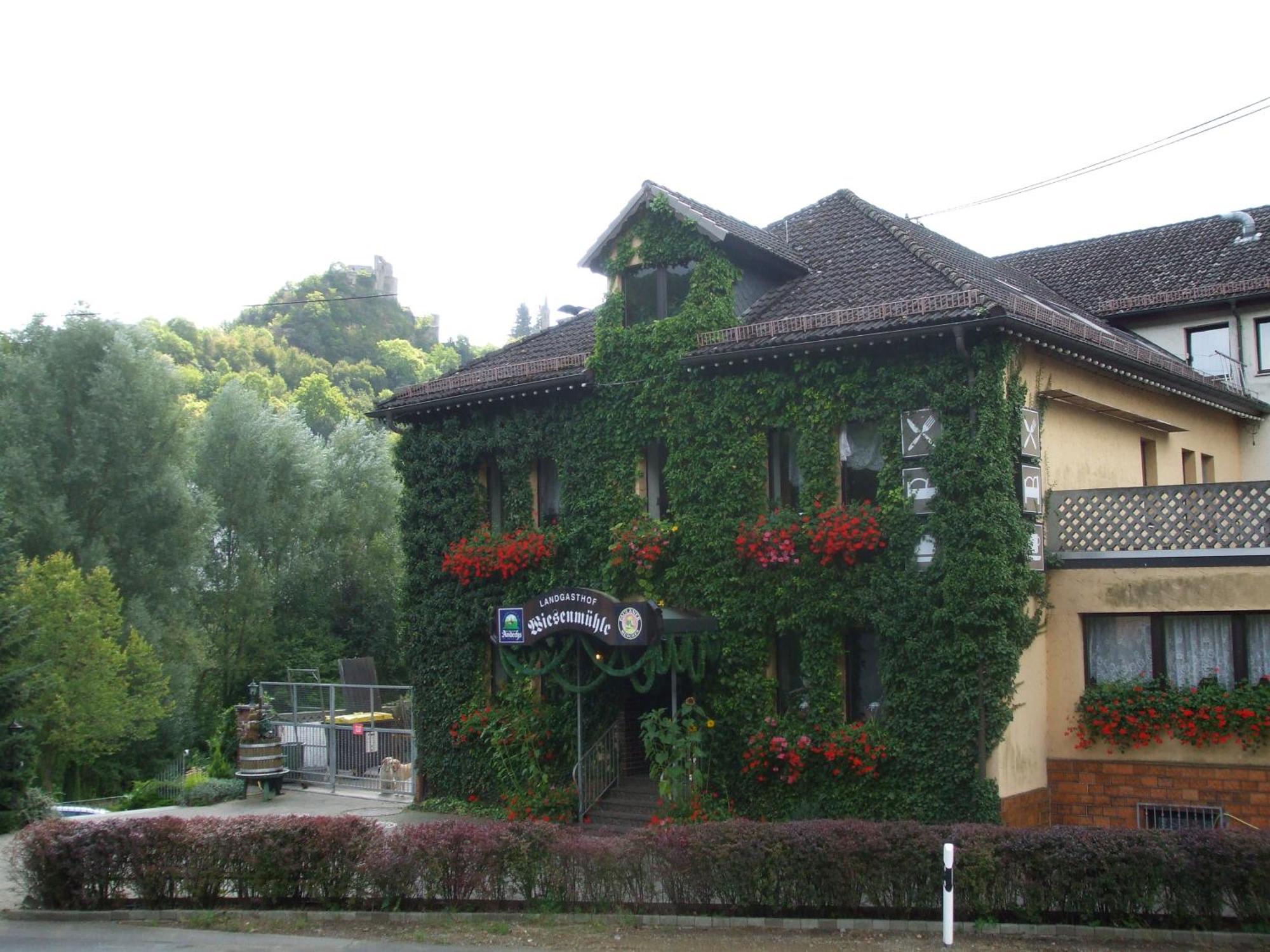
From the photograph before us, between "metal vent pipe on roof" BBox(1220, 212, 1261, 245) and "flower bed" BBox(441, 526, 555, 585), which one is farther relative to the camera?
"metal vent pipe on roof" BBox(1220, 212, 1261, 245)

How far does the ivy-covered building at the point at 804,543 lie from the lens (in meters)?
16.1

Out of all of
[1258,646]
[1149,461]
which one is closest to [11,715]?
[1258,646]

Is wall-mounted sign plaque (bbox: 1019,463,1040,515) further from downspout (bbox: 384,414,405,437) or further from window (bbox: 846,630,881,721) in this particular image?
downspout (bbox: 384,414,405,437)

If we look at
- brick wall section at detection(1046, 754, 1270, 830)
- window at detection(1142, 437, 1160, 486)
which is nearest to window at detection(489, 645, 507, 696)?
brick wall section at detection(1046, 754, 1270, 830)

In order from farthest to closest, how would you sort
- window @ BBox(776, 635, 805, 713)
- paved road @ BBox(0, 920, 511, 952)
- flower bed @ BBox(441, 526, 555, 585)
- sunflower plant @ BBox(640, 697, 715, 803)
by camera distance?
1. flower bed @ BBox(441, 526, 555, 585)
2. window @ BBox(776, 635, 805, 713)
3. sunflower plant @ BBox(640, 697, 715, 803)
4. paved road @ BBox(0, 920, 511, 952)

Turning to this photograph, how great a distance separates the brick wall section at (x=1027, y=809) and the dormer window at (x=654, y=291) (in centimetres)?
877

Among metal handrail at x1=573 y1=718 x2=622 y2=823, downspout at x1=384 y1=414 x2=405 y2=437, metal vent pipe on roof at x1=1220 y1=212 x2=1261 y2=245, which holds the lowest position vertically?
metal handrail at x1=573 y1=718 x2=622 y2=823

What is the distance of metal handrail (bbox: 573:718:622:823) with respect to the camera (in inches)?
758

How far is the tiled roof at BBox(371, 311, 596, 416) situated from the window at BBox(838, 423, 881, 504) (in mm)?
4809

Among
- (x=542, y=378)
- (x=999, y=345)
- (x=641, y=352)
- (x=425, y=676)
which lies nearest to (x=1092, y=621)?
(x=999, y=345)

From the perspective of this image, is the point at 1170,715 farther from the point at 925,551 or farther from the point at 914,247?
the point at 914,247

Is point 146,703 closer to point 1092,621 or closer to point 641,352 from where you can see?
point 641,352

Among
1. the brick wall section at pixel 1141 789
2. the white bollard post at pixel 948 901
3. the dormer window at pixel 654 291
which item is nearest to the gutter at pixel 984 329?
the dormer window at pixel 654 291

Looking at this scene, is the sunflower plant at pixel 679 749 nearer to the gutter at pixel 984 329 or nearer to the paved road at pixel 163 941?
the gutter at pixel 984 329
